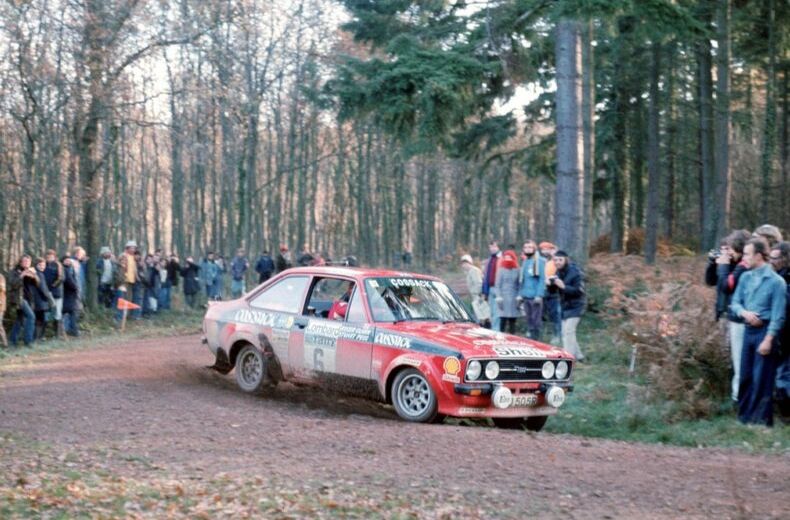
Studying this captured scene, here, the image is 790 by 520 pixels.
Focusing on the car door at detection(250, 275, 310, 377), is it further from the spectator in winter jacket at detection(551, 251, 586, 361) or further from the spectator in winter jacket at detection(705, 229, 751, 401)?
the spectator in winter jacket at detection(705, 229, 751, 401)

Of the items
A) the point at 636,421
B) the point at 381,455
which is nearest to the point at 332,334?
the point at 381,455

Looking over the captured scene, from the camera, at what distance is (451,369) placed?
10.3 metres

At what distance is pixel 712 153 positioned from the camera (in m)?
33.3

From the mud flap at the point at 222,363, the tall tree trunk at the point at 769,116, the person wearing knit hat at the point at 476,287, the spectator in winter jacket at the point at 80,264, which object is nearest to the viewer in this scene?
the mud flap at the point at 222,363

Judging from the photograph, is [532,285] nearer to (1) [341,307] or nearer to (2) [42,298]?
(1) [341,307]

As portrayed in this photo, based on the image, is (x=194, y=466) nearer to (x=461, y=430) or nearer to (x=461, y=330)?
(x=461, y=430)

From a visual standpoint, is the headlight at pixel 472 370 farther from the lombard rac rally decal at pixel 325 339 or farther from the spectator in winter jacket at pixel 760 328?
the spectator in winter jacket at pixel 760 328

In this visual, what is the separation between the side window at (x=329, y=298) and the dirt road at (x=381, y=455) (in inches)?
45.4

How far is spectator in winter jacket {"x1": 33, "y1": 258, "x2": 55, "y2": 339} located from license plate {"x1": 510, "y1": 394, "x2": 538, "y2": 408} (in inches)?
512

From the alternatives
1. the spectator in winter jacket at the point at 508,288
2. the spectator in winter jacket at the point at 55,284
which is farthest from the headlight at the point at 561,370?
the spectator in winter jacket at the point at 55,284

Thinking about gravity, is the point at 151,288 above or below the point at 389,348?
above

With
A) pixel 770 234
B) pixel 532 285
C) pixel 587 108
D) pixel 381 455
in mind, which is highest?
pixel 587 108

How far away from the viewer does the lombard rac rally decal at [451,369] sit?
33.7ft

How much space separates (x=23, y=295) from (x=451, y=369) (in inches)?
517
